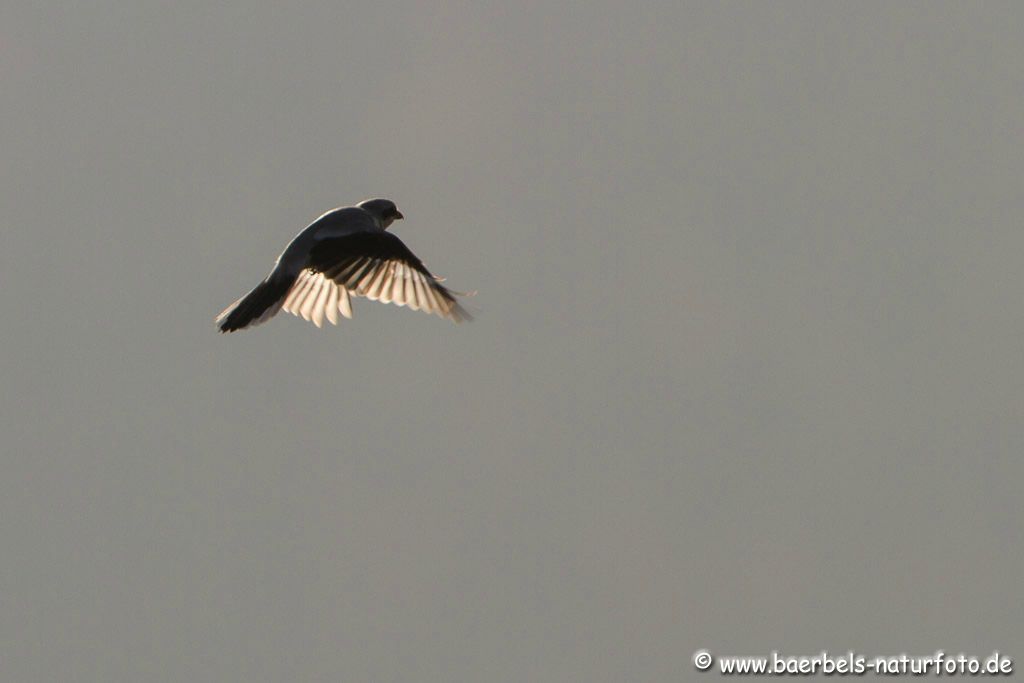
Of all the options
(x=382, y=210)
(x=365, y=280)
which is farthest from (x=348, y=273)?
(x=382, y=210)

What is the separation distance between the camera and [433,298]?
2047cm

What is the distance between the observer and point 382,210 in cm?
2120

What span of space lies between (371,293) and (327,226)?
1.20 m

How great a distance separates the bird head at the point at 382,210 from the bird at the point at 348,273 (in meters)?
0.02

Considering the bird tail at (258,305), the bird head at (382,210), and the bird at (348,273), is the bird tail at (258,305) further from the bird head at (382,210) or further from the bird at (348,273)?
the bird head at (382,210)

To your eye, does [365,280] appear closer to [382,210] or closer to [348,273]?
[348,273]

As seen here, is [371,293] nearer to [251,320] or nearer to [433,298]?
[433,298]

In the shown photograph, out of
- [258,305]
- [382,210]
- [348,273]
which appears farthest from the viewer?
[382,210]

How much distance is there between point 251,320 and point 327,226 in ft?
5.76

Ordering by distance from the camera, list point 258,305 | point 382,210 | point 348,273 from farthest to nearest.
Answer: point 382,210
point 348,273
point 258,305

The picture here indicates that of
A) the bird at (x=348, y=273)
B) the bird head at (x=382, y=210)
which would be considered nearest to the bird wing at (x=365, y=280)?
the bird at (x=348, y=273)

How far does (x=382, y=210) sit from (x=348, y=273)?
4.06 feet

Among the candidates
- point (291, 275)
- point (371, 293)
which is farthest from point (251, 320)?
point (371, 293)

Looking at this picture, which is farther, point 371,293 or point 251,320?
point 371,293
